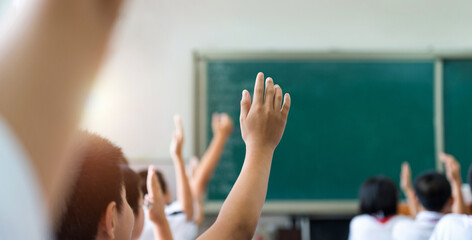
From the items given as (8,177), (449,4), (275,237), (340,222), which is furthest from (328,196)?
(8,177)

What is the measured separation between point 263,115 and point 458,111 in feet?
13.1

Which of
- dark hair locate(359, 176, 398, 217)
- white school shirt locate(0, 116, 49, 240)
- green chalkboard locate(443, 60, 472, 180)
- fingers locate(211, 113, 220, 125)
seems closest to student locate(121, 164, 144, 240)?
white school shirt locate(0, 116, 49, 240)

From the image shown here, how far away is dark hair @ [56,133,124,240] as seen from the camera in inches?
24.2

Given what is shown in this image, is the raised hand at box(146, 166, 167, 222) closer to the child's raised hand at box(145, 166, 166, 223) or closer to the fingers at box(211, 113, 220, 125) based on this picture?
the child's raised hand at box(145, 166, 166, 223)

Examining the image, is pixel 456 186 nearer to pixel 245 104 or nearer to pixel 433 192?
pixel 433 192

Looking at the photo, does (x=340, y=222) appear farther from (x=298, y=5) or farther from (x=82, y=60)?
(x=82, y=60)

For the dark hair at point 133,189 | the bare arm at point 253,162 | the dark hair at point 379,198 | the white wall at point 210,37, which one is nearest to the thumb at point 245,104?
the bare arm at point 253,162

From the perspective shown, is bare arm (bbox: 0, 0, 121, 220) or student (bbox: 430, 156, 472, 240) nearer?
bare arm (bbox: 0, 0, 121, 220)

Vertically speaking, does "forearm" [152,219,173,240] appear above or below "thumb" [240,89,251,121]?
below

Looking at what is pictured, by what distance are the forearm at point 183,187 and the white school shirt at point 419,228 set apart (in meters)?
0.89

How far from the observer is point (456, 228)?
1.51 m

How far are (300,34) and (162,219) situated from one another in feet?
11.6

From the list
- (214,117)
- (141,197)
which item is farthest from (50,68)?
(214,117)

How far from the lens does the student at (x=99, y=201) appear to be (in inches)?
24.5
